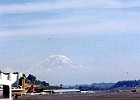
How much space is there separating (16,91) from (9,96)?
81.0 meters

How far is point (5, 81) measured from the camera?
95.5 metres

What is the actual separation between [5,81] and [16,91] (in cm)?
8569

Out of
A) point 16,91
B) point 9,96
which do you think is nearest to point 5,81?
point 9,96

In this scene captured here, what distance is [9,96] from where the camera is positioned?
99.9 meters

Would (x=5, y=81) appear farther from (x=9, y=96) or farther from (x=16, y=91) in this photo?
(x=16, y=91)

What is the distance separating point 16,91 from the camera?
180 meters

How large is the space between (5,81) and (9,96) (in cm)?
560

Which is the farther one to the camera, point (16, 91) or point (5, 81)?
point (16, 91)

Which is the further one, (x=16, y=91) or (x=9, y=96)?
(x=16, y=91)
